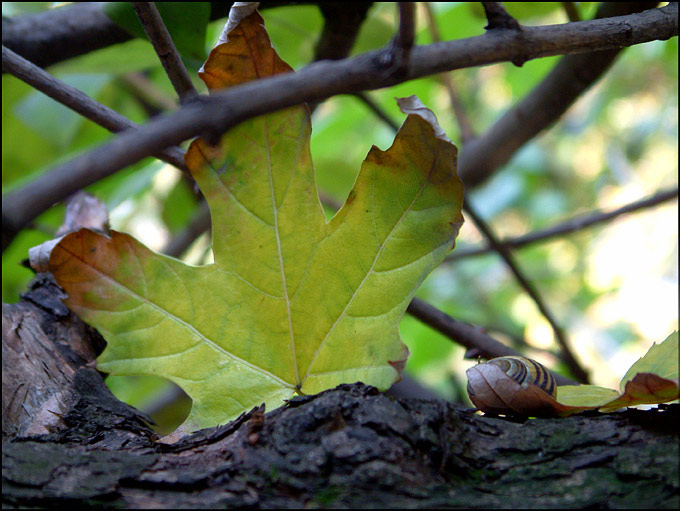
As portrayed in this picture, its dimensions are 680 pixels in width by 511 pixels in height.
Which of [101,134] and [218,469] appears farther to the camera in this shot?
[101,134]

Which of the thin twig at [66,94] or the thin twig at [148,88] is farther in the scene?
the thin twig at [148,88]

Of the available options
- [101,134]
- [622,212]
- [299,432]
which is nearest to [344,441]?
[299,432]

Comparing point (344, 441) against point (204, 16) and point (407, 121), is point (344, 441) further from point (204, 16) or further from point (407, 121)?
point (204, 16)

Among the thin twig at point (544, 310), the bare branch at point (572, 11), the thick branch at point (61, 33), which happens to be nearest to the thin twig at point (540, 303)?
the thin twig at point (544, 310)

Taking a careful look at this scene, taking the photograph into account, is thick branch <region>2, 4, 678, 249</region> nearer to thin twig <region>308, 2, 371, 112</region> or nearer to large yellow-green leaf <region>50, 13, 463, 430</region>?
large yellow-green leaf <region>50, 13, 463, 430</region>

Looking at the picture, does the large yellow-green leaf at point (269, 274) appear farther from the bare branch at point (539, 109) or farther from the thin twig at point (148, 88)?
the thin twig at point (148, 88)

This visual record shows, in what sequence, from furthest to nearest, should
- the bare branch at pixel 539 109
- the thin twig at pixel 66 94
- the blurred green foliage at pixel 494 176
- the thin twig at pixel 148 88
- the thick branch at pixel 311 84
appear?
1. the thin twig at pixel 148 88
2. the blurred green foliage at pixel 494 176
3. the bare branch at pixel 539 109
4. the thin twig at pixel 66 94
5. the thick branch at pixel 311 84

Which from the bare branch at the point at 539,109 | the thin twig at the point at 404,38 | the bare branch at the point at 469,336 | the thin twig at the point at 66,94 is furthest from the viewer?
the bare branch at the point at 539,109
